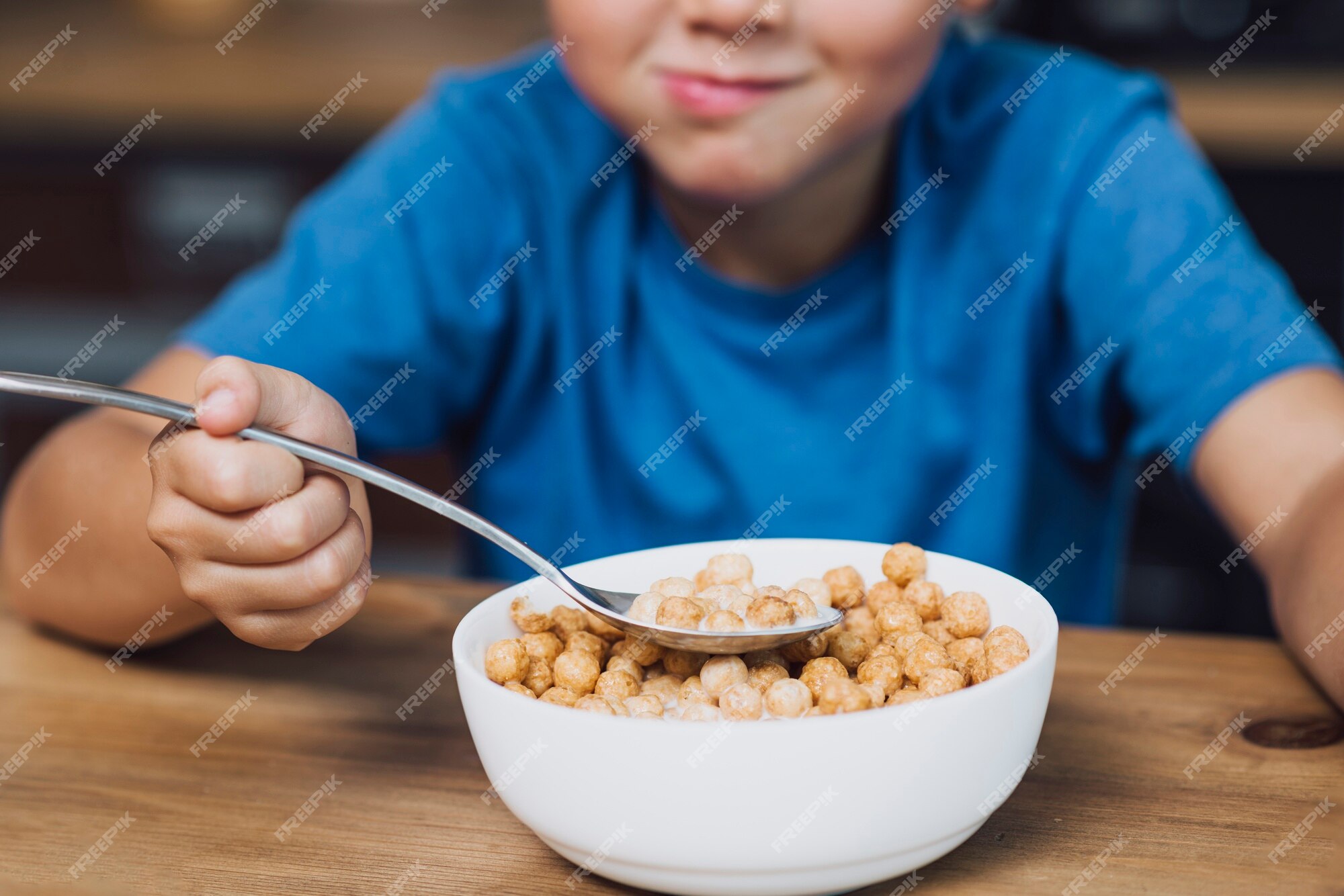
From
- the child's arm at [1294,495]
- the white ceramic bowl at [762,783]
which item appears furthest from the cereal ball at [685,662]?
the child's arm at [1294,495]

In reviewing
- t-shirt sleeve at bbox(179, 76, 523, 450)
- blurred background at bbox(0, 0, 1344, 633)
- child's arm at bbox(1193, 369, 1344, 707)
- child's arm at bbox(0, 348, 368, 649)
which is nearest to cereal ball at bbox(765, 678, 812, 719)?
child's arm at bbox(0, 348, 368, 649)

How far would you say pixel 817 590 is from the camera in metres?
0.64

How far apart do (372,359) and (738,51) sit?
1.31 feet

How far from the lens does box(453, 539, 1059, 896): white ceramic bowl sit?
448 mm

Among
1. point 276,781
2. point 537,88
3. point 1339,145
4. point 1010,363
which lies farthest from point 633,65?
point 1339,145

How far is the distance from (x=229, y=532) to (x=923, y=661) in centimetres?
34

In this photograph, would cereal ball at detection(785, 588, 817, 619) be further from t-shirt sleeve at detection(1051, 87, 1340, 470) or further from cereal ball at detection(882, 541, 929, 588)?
t-shirt sleeve at detection(1051, 87, 1340, 470)

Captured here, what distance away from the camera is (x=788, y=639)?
566mm

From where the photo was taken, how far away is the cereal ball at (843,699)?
51cm

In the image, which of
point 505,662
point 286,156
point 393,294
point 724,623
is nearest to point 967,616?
point 724,623

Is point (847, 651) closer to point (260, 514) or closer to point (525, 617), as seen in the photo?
point (525, 617)

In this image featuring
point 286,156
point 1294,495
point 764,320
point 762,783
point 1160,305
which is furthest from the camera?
point 286,156

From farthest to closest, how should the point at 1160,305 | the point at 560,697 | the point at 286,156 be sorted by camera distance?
the point at 286,156, the point at 1160,305, the point at 560,697

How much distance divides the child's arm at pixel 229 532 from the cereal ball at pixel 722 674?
18cm
